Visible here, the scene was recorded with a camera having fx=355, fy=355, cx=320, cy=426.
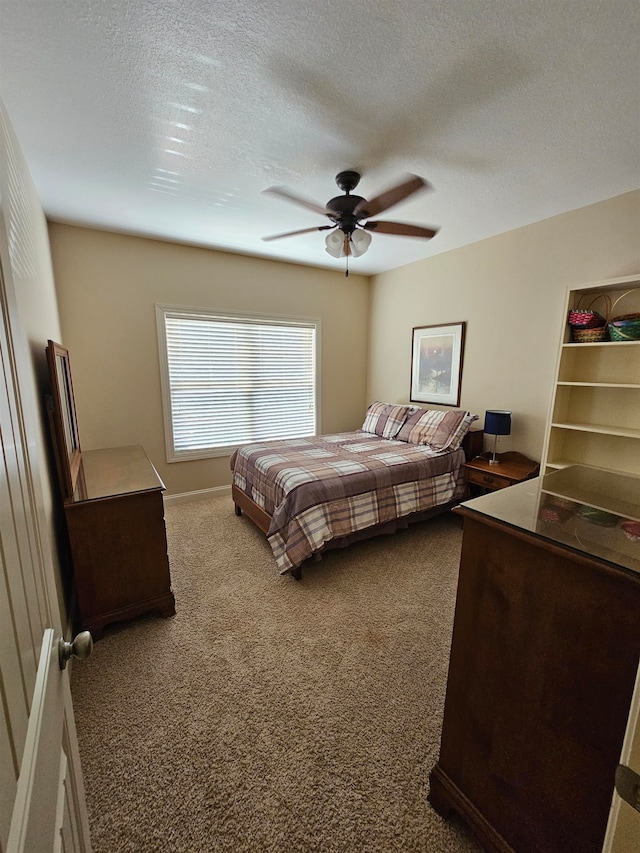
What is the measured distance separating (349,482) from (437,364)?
2.10 metres

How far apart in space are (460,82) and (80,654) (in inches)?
97.7

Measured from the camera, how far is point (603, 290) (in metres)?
2.62

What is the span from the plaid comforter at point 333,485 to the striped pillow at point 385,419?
1.29ft

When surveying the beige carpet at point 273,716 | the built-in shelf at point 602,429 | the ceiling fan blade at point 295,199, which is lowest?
the beige carpet at point 273,716

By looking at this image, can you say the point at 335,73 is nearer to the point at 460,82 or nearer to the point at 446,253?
the point at 460,82

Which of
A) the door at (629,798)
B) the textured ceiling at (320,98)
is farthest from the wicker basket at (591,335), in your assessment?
the door at (629,798)

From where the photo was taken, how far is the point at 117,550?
2.04 m

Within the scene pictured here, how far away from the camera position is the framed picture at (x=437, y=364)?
12.7 feet

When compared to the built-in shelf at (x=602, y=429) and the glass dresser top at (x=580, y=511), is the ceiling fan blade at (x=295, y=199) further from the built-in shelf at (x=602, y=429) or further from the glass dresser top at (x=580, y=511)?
the built-in shelf at (x=602, y=429)

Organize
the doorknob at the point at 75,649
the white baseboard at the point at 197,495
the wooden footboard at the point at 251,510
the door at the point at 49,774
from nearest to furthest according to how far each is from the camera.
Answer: the door at the point at 49,774 < the doorknob at the point at 75,649 < the wooden footboard at the point at 251,510 < the white baseboard at the point at 197,495

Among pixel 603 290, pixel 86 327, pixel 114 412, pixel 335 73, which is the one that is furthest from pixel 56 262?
pixel 603 290

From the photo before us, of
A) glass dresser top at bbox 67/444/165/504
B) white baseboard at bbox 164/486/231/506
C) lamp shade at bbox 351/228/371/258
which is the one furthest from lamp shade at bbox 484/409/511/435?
white baseboard at bbox 164/486/231/506

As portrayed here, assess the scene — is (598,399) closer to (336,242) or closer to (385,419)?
(385,419)

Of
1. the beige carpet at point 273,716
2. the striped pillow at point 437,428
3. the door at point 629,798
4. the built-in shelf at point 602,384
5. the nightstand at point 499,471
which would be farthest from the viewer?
the striped pillow at point 437,428
